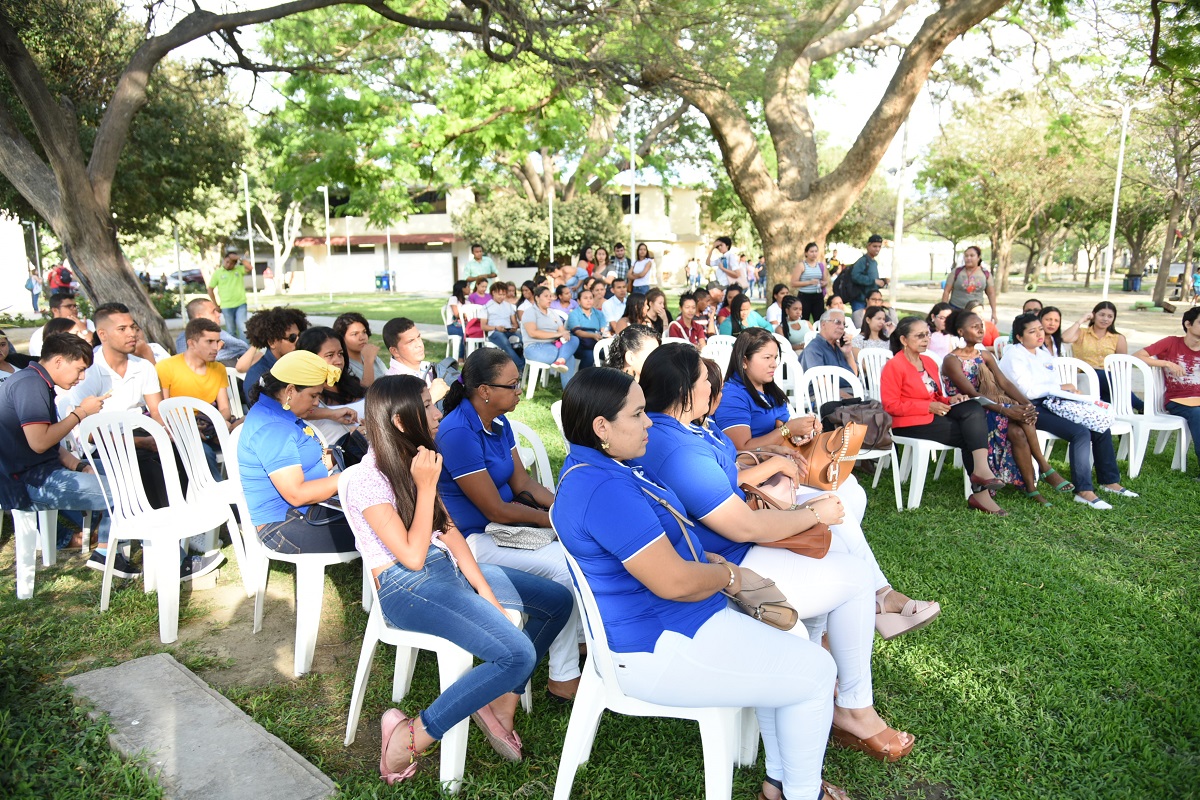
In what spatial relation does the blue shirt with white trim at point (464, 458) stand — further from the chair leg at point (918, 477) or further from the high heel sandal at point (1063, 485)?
the high heel sandal at point (1063, 485)

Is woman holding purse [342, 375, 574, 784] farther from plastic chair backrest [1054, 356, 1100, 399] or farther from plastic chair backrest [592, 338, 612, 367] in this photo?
plastic chair backrest [1054, 356, 1100, 399]

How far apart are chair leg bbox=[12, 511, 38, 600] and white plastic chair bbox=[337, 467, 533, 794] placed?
2.25 meters

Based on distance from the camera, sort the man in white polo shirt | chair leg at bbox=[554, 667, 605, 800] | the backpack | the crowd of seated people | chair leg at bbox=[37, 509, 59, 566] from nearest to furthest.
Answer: the crowd of seated people
chair leg at bbox=[554, 667, 605, 800]
chair leg at bbox=[37, 509, 59, 566]
the man in white polo shirt
the backpack

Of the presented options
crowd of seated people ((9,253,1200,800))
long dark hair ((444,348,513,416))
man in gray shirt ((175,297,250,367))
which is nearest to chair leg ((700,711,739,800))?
crowd of seated people ((9,253,1200,800))

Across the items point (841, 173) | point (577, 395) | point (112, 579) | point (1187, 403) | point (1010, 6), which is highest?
point (1010, 6)

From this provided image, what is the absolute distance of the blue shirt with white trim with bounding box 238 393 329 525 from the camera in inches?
131

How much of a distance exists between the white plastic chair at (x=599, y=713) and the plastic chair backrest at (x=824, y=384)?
3635 mm

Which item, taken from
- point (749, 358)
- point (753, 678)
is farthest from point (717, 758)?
point (749, 358)

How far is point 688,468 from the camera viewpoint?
2.59 m

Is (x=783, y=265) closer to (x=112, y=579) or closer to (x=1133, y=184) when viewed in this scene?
(x=112, y=579)

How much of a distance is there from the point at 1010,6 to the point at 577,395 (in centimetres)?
1347

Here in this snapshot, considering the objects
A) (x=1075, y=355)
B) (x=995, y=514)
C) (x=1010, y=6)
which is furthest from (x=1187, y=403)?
(x=1010, y=6)

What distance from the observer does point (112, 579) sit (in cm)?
428

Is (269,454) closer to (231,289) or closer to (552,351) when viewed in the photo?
(552,351)
